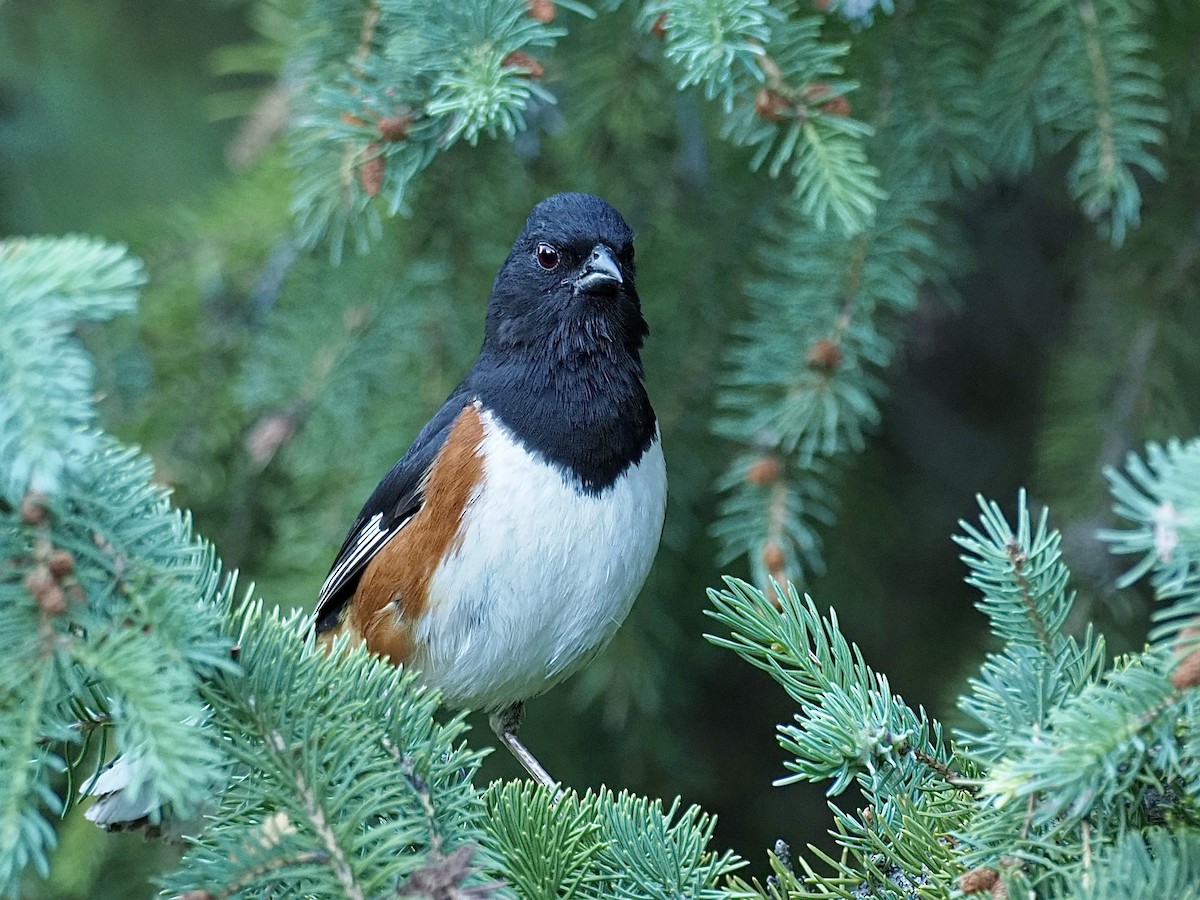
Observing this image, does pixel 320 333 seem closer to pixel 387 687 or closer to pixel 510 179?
pixel 510 179

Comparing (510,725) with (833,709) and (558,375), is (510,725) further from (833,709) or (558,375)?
(833,709)

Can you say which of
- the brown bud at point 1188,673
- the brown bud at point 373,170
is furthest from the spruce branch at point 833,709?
the brown bud at point 373,170

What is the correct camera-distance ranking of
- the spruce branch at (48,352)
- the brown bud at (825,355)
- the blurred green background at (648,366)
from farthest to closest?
1. the blurred green background at (648,366)
2. the brown bud at (825,355)
3. the spruce branch at (48,352)

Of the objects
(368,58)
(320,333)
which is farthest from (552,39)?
(320,333)

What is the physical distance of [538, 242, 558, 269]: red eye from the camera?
100 inches

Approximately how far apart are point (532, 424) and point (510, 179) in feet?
2.16

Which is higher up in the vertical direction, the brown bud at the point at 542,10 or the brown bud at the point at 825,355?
the brown bud at the point at 542,10

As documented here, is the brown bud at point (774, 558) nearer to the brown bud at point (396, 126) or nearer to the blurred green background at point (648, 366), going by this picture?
the blurred green background at point (648, 366)

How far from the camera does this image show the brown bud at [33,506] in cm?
114

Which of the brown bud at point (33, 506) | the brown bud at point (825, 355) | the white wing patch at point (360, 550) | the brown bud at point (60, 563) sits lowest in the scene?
the white wing patch at point (360, 550)

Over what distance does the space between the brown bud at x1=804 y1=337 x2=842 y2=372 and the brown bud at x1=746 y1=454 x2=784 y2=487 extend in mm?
199

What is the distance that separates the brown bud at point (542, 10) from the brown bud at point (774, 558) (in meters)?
1.00

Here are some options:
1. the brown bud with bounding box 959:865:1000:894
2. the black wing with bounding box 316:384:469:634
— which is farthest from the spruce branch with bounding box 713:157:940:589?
the brown bud with bounding box 959:865:1000:894

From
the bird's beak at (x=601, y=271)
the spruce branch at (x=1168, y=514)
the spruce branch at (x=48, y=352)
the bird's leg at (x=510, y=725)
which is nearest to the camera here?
the spruce branch at (x=1168, y=514)
